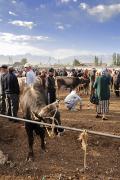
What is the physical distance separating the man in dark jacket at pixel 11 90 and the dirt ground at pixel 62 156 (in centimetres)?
54

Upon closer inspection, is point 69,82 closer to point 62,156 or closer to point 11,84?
point 11,84

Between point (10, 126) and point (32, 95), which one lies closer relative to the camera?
point (32, 95)

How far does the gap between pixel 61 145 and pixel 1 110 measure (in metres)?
4.32

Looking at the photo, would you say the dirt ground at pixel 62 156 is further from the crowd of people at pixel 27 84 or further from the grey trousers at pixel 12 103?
the crowd of people at pixel 27 84

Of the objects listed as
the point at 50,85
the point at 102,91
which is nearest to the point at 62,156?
the point at 102,91

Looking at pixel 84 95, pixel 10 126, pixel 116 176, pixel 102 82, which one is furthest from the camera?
pixel 84 95

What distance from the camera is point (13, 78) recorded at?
12.2m

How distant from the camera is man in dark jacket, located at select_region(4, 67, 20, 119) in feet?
40.0

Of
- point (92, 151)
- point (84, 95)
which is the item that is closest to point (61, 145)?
point (92, 151)

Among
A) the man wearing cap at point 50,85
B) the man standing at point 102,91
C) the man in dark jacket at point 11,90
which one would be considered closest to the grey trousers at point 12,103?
the man in dark jacket at point 11,90

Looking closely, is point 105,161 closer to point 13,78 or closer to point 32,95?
point 32,95

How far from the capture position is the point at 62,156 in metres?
9.16

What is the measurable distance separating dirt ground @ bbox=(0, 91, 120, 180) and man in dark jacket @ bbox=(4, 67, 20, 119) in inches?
21.1

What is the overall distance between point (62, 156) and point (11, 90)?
152 inches
